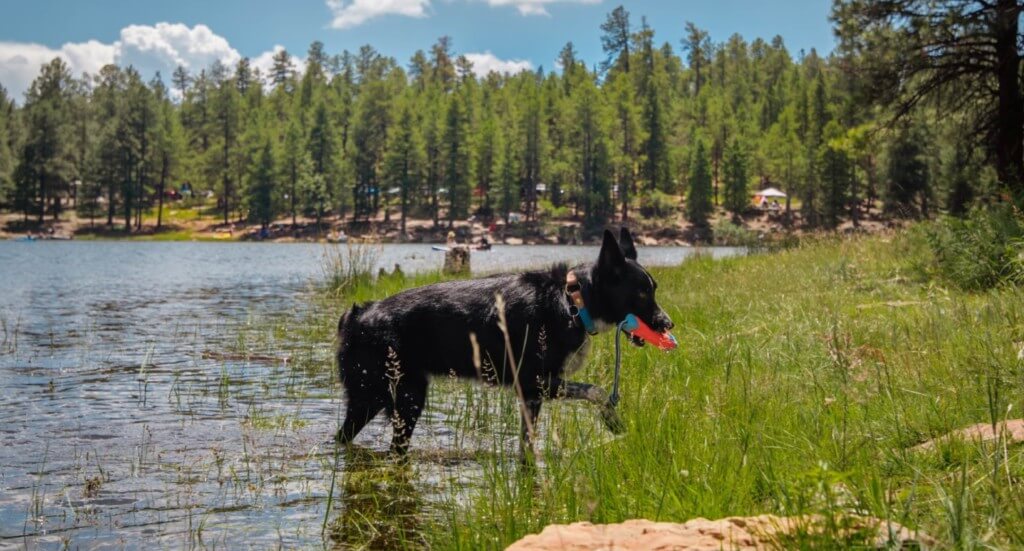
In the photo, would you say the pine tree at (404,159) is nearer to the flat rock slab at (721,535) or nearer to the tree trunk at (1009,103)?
the tree trunk at (1009,103)

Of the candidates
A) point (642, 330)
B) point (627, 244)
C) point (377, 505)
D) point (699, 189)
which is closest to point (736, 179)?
point (699, 189)

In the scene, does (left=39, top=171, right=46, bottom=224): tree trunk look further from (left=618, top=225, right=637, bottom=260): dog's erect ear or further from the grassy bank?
(left=618, top=225, right=637, bottom=260): dog's erect ear

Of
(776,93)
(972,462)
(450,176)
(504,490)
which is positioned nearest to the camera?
(504,490)

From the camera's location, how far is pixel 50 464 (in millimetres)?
6266

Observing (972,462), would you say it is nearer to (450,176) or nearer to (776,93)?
(450,176)

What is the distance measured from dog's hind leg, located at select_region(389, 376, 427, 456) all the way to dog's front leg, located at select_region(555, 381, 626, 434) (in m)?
1.15

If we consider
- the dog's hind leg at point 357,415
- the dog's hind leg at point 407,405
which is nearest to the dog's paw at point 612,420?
the dog's hind leg at point 407,405

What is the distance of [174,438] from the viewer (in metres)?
7.15

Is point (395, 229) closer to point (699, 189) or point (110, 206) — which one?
point (110, 206)

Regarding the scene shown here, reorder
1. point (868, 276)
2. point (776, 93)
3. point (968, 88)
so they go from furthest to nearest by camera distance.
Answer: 1. point (776, 93)
2. point (968, 88)
3. point (868, 276)

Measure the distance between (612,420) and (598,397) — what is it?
0.28 metres

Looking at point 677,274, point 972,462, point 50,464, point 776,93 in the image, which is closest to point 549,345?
point 972,462

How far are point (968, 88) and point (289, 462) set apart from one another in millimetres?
18537

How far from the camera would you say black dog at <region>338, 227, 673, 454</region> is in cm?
625
